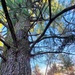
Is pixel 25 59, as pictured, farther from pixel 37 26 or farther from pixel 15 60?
pixel 37 26

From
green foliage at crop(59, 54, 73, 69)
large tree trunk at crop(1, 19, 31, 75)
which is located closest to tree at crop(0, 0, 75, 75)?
large tree trunk at crop(1, 19, 31, 75)

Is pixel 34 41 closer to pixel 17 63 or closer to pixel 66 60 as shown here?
pixel 17 63

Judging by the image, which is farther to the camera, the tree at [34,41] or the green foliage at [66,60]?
the green foliage at [66,60]

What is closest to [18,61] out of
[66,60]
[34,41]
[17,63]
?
[17,63]

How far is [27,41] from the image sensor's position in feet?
8.09

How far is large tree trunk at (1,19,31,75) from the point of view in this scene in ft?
6.44

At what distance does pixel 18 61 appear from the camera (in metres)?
2.06

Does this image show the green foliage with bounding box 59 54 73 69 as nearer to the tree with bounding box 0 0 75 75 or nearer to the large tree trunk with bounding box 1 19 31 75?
the tree with bounding box 0 0 75 75

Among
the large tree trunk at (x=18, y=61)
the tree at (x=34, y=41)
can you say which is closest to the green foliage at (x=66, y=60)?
the tree at (x=34, y=41)

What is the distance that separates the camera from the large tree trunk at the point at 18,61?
1962mm

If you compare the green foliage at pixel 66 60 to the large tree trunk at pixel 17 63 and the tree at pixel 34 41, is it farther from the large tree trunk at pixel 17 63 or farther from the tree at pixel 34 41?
the large tree trunk at pixel 17 63

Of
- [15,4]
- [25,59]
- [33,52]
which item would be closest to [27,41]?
[33,52]

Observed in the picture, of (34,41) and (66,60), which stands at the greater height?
(34,41)

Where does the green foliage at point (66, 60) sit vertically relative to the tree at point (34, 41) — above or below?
below
